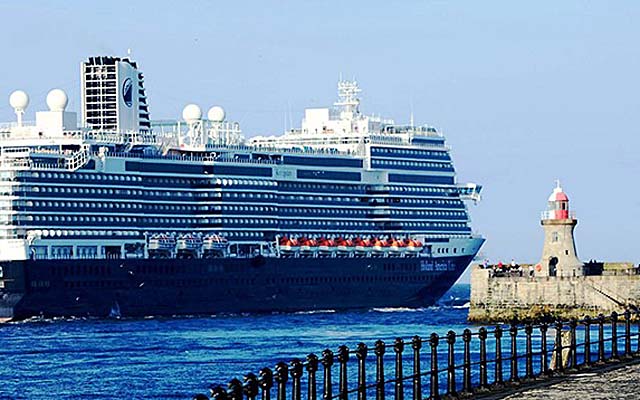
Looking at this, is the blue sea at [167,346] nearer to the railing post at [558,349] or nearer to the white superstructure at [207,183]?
the white superstructure at [207,183]

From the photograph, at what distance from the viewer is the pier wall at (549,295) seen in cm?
7138

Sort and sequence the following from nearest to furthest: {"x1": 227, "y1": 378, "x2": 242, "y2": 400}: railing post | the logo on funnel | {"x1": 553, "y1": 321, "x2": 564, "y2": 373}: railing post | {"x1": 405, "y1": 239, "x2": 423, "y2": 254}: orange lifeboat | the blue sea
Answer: {"x1": 227, "y1": 378, "x2": 242, "y2": 400}: railing post
{"x1": 553, "y1": 321, "x2": 564, "y2": 373}: railing post
the blue sea
the logo on funnel
{"x1": 405, "y1": 239, "x2": 423, "y2": 254}: orange lifeboat

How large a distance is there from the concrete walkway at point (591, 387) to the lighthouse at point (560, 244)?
1849 inches

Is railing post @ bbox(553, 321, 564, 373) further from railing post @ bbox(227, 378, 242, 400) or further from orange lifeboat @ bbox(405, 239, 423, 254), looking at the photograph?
orange lifeboat @ bbox(405, 239, 423, 254)

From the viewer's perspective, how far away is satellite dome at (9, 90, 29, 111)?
9294cm

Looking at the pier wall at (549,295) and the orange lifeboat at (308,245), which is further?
the orange lifeboat at (308,245)

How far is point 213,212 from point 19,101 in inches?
451

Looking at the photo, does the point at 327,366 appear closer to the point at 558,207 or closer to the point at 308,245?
the point at 558,207

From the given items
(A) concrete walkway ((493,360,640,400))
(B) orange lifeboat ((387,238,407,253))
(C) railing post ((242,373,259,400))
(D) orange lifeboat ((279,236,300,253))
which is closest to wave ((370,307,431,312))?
(B) orange lifeboat ((387,238,407,253))

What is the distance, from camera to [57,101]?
9294 cm

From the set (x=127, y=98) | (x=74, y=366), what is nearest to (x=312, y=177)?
(x=127, y=98)

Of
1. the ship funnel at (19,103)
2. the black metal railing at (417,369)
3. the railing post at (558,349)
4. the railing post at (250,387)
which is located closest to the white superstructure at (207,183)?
the ship funnel at (19,103)

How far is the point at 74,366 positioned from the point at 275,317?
39.2 m

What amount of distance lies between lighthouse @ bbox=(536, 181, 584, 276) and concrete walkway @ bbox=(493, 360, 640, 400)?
154 feet
